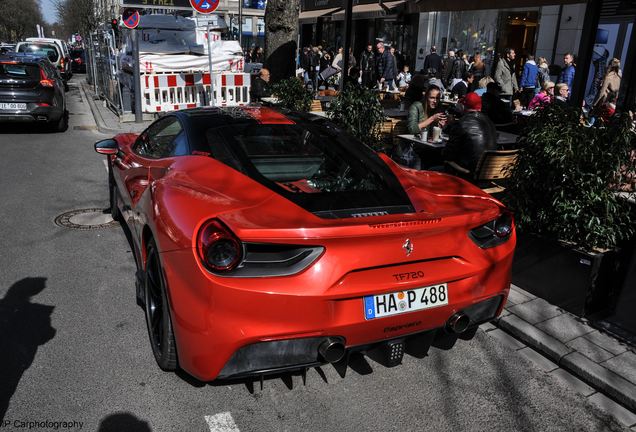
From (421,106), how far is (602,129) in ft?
11.3

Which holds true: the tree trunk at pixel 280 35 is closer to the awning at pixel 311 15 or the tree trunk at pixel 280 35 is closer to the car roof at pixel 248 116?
the car roof at pixel 248 116

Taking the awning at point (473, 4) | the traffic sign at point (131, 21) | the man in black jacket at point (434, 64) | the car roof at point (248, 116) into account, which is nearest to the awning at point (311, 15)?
the man in black jacket at point (434, 64)

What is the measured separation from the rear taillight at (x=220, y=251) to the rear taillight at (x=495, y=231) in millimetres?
1340

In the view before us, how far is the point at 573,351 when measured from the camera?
3.59 m

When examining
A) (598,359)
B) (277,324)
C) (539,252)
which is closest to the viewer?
(277,324)

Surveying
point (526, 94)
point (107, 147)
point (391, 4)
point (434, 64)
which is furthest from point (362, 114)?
point (391, 4)

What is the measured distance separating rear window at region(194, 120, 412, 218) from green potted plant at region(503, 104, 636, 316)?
5.12 ft

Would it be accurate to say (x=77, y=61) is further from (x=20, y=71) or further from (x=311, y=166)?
(x=311, y=166)

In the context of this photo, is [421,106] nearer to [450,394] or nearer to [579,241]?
[579,241]

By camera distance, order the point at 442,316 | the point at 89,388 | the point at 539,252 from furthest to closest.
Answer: the point at 539,252
the point at 89,388
the point at 442,316

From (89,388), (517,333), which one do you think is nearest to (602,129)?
(517,333)

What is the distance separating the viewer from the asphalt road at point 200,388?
283cm

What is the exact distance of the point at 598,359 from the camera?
3.52 meters

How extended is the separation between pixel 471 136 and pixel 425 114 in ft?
5.55
